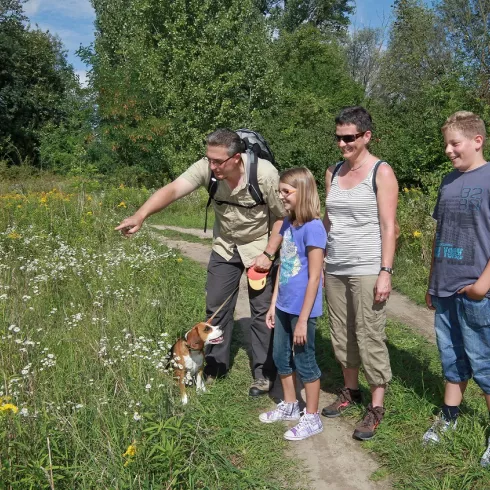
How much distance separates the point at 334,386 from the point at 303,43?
29.6 m

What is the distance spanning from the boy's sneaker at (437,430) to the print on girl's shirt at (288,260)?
4.12 feet

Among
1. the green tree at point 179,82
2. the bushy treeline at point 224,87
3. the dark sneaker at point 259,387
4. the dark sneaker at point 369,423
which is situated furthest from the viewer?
the green tree at point 179,82

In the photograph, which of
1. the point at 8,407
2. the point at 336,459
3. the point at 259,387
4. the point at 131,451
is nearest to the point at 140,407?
the point at 131,451

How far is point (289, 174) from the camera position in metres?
3.31

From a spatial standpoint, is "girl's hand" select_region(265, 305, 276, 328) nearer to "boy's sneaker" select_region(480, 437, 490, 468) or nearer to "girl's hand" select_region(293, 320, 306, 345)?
"girl's hand" select_region(293, 320, 306, 345)

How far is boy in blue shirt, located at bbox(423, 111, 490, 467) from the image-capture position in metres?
2.87

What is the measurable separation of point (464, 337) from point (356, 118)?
143 centimetres

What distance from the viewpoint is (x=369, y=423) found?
344cm

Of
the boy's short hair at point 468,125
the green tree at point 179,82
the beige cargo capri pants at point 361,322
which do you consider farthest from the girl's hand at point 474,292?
the green tree at point 179,82

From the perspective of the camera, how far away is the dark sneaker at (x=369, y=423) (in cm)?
339

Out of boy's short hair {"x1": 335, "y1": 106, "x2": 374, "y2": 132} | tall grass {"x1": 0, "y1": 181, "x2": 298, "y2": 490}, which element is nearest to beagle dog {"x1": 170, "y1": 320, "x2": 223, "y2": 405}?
tall grass {"x1": 0, "y1": 181, "x2": 298, "y2": 490}

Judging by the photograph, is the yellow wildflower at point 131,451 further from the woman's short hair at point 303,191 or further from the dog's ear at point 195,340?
the woman's short hair at point 303,191

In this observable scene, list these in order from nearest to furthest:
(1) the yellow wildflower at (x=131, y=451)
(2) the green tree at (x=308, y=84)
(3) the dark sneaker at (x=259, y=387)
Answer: (1) the yellow wildflower at (x=131, y=451), (3) the dark sneaker at (x=259, y=387), (2) the green tree at (x=308, y=84)

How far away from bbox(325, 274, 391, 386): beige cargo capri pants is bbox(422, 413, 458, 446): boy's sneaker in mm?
378
